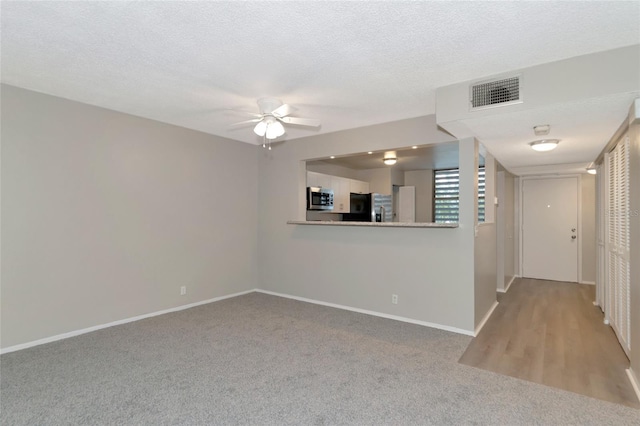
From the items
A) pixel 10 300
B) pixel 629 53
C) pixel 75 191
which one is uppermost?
pixel 629 53

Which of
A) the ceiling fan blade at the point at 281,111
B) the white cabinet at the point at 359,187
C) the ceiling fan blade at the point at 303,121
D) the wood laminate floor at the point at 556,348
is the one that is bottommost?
the wood laminate floor at the point at 556,348

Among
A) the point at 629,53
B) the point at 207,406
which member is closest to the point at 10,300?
the point at 207,406

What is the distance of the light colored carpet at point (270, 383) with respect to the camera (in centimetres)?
224

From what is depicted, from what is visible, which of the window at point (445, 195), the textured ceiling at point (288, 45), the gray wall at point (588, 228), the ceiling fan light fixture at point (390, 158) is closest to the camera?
the textured ceiling at point (288, 45)

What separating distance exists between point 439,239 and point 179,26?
10.7ft

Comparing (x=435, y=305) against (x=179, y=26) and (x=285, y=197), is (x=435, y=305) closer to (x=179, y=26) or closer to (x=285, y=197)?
(x=285, y=197)

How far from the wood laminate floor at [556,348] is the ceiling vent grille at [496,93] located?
7.33 ft

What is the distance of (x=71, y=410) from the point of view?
2.29 metres

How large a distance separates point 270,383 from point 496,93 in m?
2.96

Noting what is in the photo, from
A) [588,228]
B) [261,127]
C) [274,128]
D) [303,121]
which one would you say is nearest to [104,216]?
[261,127]

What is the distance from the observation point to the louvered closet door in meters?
3.19

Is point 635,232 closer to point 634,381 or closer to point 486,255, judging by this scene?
point 634,381

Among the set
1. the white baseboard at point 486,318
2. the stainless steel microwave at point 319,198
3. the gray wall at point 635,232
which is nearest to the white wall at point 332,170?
the stainless steel microwave at point 319,198

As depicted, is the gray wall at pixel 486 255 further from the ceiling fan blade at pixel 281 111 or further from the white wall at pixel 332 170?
the white wall at pixel 332 170
